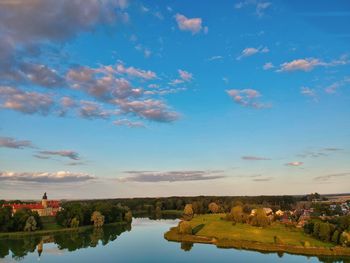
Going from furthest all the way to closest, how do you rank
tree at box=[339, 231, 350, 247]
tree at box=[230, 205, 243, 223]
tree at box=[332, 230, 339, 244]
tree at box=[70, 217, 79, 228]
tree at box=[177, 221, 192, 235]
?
tree at box=[230, 205, 243, 223], tree at box=[70, 217, 79, 228], tree at box=[177, 221, 192, 235], tree at box=[332, 230, 339, 244], tree at box=[339, 231, 350, 247]

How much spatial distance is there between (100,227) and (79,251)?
3502 cm

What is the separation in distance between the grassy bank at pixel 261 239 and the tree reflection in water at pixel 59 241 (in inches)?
572

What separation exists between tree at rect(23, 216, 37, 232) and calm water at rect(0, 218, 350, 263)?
216 inches

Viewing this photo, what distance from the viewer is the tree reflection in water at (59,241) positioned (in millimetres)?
62537

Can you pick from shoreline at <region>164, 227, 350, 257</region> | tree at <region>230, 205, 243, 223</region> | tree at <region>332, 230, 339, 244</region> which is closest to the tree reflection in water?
shoreline at <region>164, 227, 350, 257</region>

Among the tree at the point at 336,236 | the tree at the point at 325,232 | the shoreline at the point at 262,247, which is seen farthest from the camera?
the tree at the point at 325,232

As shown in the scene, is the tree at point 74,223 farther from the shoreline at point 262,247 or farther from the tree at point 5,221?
the shoreline at point 262,247

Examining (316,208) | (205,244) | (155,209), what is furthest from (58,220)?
(155,209)

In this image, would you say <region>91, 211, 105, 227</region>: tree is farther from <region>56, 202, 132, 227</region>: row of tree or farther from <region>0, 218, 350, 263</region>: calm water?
<region>0, 218, 350, 263</region>: calm water

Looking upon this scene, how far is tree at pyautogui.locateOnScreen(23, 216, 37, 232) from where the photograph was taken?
81.1 metres

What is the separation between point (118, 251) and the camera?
2530 inches

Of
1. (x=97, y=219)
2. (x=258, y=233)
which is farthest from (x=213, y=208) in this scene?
(x=258, y=233)

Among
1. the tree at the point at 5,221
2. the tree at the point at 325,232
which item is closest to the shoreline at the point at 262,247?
the tree at the point at 325,232

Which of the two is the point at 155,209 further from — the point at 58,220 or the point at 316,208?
the point at 58,220
